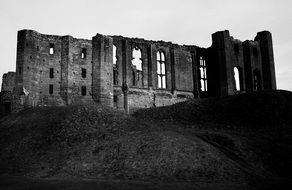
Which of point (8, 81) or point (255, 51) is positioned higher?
point (255, 51)

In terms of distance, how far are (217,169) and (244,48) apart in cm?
3284

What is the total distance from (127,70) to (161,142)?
20.8 m

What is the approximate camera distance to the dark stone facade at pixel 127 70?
114 ft

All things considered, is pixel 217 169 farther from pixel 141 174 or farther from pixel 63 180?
pixel 63 180

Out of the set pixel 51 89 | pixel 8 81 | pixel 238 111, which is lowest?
pixel 238 111

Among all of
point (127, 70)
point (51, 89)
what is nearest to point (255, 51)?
point (127, 70)

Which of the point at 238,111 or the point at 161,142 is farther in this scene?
the point at 238,111

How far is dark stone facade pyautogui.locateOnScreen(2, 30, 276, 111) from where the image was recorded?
34.6 metres

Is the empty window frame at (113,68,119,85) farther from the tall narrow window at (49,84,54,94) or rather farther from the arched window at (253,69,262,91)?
the arched window at (253,69,262,91)

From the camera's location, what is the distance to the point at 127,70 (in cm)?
3978

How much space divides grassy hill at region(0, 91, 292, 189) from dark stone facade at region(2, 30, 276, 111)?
5.89 metres

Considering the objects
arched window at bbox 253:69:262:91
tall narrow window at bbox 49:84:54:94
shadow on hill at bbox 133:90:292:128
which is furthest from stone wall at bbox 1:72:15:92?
arched window at bbox 253:69:262:91

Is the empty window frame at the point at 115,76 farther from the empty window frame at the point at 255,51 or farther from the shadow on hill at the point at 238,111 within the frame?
the empty window frame at the point at 255,51

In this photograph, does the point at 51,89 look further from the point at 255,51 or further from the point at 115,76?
the point at 255,51
